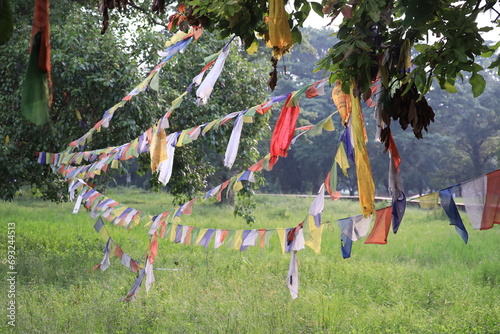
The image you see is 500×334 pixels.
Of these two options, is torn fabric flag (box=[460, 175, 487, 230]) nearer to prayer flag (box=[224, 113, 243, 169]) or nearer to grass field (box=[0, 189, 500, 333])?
prayer flag (box=[224, 113, 243, 169])

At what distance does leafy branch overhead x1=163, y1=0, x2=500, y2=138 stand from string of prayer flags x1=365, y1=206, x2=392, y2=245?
931 mm

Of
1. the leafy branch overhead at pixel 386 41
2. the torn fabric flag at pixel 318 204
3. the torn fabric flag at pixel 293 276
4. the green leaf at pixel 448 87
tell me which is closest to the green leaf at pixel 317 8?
the leafy branch overhead at pixel 386 41

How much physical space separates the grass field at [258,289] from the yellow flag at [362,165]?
2.37 m

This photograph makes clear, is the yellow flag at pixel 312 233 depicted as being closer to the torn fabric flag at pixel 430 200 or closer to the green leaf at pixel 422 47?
the torn fabric flag at pixel 430 200

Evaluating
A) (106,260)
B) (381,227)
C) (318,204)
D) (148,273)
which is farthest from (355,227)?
(106,260)

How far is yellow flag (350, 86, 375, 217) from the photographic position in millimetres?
3434

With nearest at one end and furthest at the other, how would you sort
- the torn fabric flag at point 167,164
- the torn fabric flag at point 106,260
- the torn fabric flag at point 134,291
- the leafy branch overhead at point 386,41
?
1. the leafy branch overhead at point 386,41
2. the torn fabric flag at point 167,164
3. the torn fabric flag at point 134,291
4. the torn fabric flag at point 106,260

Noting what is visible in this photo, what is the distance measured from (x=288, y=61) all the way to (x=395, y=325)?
3761 centimetres

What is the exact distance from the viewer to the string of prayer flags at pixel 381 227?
4105 mm

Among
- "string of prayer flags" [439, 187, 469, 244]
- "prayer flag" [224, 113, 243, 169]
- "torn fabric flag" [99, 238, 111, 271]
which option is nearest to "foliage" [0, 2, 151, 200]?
"torn fabric flag" [99, 238, 111, 271]

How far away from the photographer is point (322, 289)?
23.7 ft

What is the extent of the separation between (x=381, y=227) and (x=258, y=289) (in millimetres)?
3150

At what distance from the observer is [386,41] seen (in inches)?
140

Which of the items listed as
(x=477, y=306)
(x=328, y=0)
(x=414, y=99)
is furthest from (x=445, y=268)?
(x=328, y=0)
